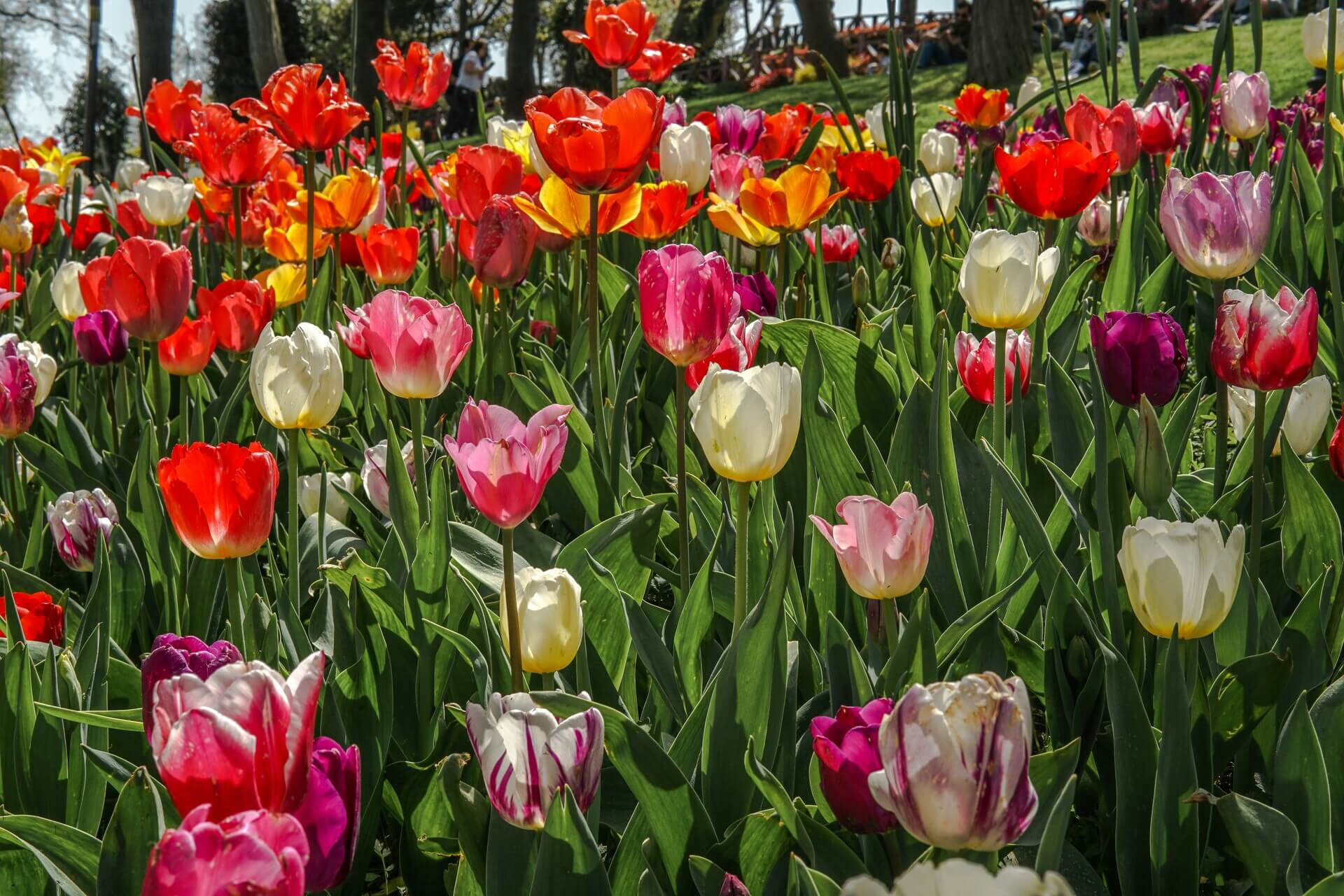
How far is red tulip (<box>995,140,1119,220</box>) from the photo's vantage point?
1.84 metres

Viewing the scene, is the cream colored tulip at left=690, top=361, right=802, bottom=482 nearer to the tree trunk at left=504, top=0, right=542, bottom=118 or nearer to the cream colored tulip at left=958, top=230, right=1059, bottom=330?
the cream colored tulip at left=958, top=230, right=1059, bottom=330

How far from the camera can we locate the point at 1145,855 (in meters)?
1.05

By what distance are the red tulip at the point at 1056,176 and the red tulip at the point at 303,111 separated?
1344 millimetres

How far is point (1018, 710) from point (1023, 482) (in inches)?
38.1

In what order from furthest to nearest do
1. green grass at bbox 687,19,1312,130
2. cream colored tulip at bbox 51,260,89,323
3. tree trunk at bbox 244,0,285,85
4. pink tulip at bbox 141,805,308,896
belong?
1. green grass at bbox 687,19,1312,130
2. tree trunk at bbox 244,0,285,85
3. cream colored tulip at bbox 51,260,89,323
4. pink tulip at bbox 141,805,308,896

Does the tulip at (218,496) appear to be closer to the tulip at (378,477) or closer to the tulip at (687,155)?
the tulip at (378,477)

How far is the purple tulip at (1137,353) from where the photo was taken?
1398 millimetres

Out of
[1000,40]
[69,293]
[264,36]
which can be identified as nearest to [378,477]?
[69,293]

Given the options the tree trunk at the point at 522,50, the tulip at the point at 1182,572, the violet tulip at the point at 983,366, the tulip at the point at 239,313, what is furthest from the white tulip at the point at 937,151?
the tree trunk at the point at 522,50

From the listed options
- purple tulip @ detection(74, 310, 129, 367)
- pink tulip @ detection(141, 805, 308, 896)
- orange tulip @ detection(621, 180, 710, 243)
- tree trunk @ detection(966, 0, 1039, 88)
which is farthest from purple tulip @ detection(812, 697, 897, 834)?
tree trunk @ detection(966, 0, 1039, 88)

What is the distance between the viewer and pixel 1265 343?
4.17 feet

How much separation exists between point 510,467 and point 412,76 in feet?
7.51

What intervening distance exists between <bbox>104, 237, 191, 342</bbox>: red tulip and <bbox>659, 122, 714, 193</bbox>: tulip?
38.9 inches

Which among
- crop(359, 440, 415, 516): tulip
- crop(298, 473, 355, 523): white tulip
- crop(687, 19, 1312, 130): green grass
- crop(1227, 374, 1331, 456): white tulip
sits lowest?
crop(298, 473, 355, 523): white tulip
